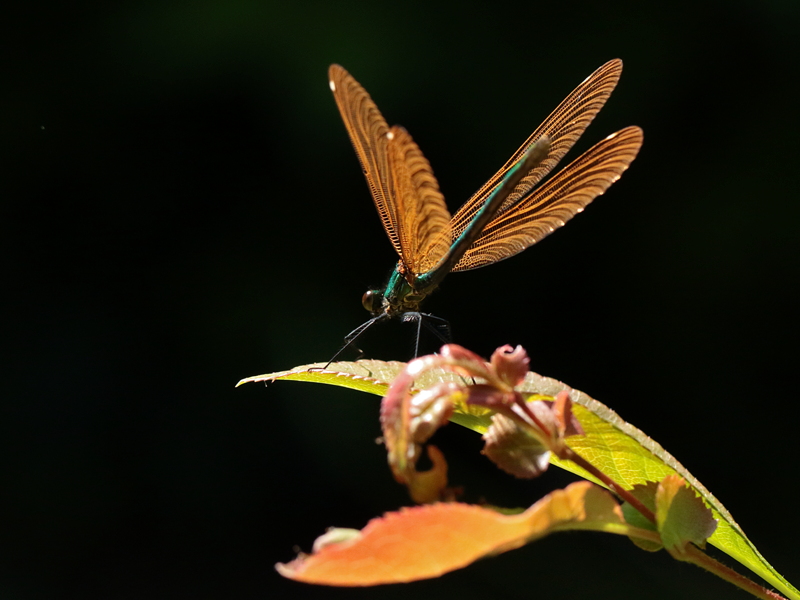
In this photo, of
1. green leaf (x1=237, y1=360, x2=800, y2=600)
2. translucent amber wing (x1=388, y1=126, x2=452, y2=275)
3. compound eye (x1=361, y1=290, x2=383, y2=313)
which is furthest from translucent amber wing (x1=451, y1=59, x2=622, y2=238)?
green leaf (x1=237, y1=360, x2=800, y2=600)

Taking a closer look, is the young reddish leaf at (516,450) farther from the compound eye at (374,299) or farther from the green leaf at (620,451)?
the compound eye at (374,299)

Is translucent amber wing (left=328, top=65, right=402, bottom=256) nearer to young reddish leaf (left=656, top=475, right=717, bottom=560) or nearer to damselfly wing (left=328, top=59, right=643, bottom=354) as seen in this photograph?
damselfly wing (left=328, top=59, right=643, bottom=354)

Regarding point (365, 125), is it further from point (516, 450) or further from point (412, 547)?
point (412, 547)

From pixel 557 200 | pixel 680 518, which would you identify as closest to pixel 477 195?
pixel 557 200

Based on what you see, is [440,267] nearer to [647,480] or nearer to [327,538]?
[647,480]

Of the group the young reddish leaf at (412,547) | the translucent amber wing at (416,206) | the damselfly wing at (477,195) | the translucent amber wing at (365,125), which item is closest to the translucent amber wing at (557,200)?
the damselfly wing at (477,195)
